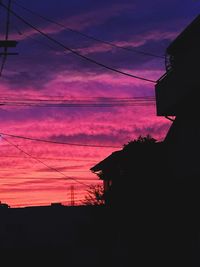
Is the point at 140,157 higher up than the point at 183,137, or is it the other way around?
the point at 183,137

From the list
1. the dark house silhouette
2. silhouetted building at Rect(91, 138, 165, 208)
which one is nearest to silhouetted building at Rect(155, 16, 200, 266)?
the dark house silhouette

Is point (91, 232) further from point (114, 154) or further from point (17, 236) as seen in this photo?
point (17, 236)

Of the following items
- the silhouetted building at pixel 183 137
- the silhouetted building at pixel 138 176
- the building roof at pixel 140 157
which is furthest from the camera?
the building roof at pixel 140 157

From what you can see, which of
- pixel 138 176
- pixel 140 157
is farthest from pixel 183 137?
pixel 138 176

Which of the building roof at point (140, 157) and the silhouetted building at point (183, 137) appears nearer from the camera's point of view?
the silhouetted building at point (183, 137)

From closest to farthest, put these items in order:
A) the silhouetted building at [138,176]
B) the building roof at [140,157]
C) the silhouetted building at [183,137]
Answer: the silhouetted building at [183,137]
the silhouetted building at [138,176]
the building roof at [140,157]

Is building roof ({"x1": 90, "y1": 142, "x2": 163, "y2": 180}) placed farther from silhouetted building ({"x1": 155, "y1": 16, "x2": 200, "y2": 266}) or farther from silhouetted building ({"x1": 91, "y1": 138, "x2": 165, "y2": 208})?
silhouetted building ({"x1": 155, "y1": 16, "x2": 200, "y2": 266})

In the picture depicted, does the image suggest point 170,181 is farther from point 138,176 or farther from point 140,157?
point 140,157

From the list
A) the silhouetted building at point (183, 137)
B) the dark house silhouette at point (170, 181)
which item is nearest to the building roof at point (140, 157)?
the dark house silhouette at point (170, 181)

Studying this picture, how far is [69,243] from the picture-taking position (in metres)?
45.1

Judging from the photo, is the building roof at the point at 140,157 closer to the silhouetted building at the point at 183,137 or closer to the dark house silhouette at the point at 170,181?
the dark house silhouette at the point at 170,181

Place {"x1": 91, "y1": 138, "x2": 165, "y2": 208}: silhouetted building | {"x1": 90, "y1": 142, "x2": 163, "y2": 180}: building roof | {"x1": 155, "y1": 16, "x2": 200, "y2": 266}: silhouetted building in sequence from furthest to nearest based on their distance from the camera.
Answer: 1. {"x1": 90, "y1": 142, "x2": 163, "y2": 180}: building roof
2. {"x1": 91, "y1": 138, "x2": 165, "y2": 208}: silhouetted building
3. {"x1": 155, "y1": 16, "x2": 200, "y2": 266}: silhouetted building

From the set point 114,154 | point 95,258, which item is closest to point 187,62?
point 114,154

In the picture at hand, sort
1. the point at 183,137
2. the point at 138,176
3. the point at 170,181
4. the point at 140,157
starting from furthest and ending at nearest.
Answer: the point at 183,137, the point at 140,157, the point at 138,176, the point at 170,181
